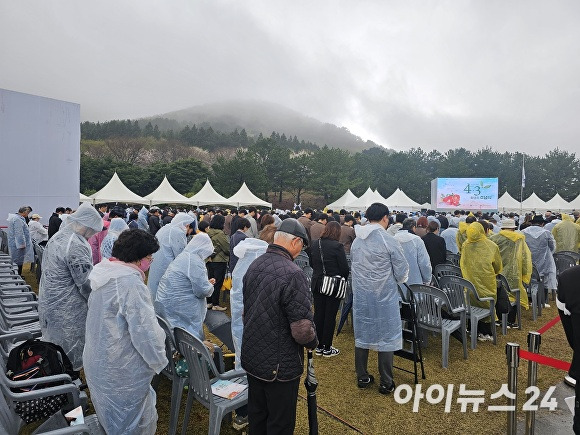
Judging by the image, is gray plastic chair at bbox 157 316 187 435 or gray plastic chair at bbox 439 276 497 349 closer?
gray plastic chair at bbox 157 316 187 435

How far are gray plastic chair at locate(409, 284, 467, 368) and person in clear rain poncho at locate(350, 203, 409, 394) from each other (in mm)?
881

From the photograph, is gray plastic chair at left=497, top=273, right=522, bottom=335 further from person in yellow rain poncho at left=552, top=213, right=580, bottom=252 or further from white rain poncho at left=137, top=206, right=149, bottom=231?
white rain poncho at left=137, top=206, right=149, bottom=231

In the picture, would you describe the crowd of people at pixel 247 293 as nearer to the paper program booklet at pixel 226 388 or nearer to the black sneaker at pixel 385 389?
the black sneaker at pixel 385 389

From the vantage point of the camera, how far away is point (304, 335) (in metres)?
2.14

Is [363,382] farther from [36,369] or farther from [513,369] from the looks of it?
[36,369]

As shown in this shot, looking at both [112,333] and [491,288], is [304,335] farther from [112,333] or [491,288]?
[491,288]

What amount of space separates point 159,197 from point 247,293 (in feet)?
78.9

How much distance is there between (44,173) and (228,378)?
1406 cm

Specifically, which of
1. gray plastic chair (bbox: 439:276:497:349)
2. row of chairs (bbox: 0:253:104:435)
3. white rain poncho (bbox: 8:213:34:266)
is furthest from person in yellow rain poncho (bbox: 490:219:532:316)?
white rain poncho (bbox: 8:213:34:266)

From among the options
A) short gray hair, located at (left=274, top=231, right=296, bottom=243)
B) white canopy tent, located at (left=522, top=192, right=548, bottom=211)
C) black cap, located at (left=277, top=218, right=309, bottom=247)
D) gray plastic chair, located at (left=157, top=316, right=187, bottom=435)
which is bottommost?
gray plastic chair, located at (left=157, top=316, right=187, bottom=435)

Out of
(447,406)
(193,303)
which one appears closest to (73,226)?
(193,303)

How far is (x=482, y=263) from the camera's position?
533 cm

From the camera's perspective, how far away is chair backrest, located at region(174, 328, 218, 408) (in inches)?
103

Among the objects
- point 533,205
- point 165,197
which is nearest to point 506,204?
point 533,205
